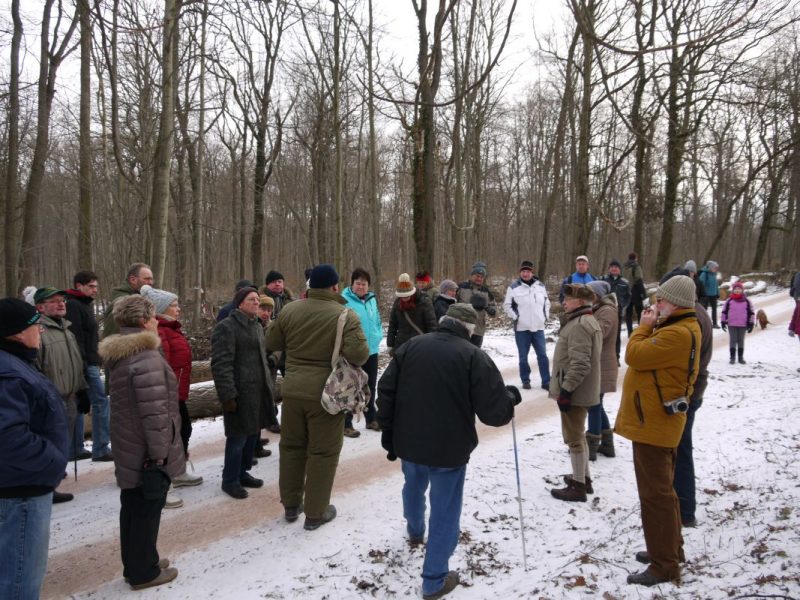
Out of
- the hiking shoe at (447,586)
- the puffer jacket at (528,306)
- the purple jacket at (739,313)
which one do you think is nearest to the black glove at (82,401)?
the hiking shoe at (447,586)

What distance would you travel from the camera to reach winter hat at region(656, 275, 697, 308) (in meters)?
3.39

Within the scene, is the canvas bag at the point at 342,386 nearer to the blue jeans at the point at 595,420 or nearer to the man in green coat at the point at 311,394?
the man in green coat at the point at 311,394

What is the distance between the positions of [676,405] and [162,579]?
3.80 metres

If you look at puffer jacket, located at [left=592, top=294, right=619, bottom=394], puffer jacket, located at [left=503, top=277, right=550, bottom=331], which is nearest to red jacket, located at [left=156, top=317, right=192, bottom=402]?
puffer jacket, located at [left=592, top=294, right=619, bottom=394]

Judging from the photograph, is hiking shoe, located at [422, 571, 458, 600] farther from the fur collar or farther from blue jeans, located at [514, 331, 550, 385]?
blue jeans, located at [514, 331, 550, 385]

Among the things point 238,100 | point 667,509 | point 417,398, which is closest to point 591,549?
point 667,509

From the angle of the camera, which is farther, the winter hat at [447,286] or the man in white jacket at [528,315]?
the man in white jacket at [528,315]

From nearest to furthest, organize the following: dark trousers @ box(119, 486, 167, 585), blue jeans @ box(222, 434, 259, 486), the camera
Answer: the camera → dark trousers @ box(119, 486, 167, 585) → blue jeans @ box(222, 434, 259, 486)

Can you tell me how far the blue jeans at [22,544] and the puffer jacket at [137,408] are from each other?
56 cm

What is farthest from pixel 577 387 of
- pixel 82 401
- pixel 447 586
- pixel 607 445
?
pixel 82 401

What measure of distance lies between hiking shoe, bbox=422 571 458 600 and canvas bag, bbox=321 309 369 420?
144cm

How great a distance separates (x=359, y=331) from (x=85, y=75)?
441 inches

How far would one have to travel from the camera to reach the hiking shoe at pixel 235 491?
4809 mm

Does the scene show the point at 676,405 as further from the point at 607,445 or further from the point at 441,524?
the point at 607,445
